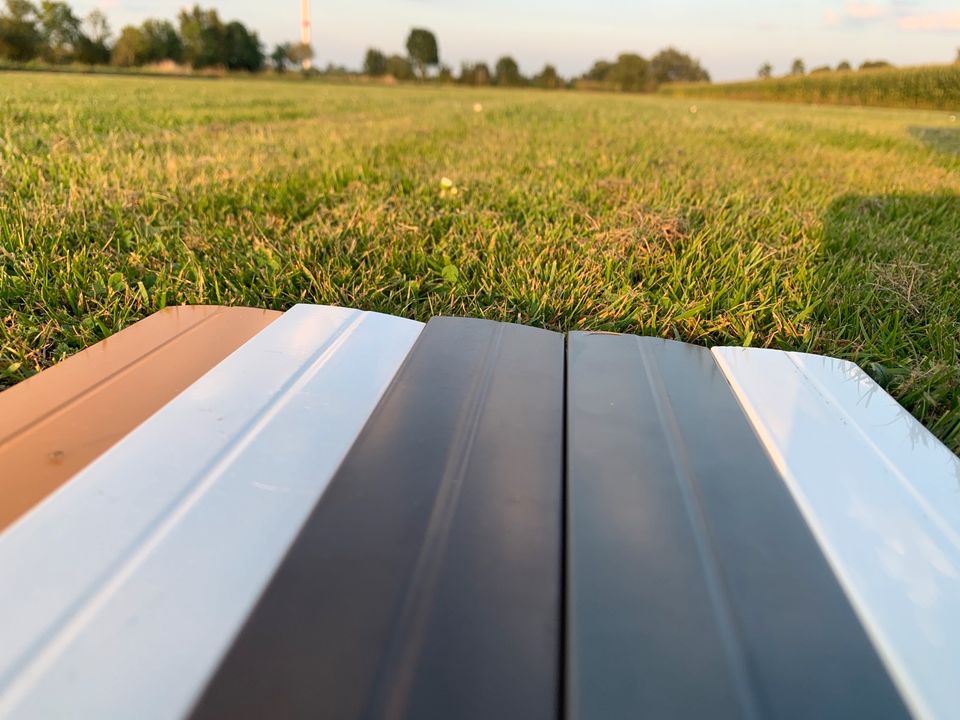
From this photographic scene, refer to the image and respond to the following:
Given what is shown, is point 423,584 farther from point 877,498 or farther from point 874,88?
point 874,88

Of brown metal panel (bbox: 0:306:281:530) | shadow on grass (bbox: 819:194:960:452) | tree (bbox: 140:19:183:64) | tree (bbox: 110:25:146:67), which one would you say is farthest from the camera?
tree (bbox: 140:19:183:64)

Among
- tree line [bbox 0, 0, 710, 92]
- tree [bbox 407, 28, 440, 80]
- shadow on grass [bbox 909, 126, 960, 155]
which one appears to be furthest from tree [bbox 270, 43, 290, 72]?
shadow on grass [bbox 909, 126, 960, 155]

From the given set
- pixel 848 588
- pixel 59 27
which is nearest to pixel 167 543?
pixel 848 588

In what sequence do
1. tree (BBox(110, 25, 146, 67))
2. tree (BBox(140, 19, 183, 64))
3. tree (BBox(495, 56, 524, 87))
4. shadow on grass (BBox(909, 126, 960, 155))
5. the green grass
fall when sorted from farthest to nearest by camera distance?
1. tree (BBox(495, 56, 524, 87))
2. tree (BBox(140, 19, 183, 64))
3. tree (BBox(110, 25, 146, 67))
4. the green grass
5. shadow on grass (BBox(909, 126, 960, 155))

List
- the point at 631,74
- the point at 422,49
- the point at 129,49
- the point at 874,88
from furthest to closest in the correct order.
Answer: the point at 422,49 → the point at 631,74 → the point at 129,49 → the point at 874,88

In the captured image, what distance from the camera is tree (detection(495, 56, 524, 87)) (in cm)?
5303

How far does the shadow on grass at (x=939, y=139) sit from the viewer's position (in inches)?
218

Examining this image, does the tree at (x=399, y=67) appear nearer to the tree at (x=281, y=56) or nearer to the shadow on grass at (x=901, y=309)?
the tree at (x=281, y=56)

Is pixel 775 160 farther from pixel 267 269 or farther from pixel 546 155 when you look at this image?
pixel 267 269

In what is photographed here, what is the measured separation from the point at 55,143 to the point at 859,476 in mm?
4025

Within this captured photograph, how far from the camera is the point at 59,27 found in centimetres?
4241

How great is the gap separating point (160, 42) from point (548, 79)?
105 feet

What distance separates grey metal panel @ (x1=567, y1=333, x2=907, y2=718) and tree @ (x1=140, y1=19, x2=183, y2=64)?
55.6 m

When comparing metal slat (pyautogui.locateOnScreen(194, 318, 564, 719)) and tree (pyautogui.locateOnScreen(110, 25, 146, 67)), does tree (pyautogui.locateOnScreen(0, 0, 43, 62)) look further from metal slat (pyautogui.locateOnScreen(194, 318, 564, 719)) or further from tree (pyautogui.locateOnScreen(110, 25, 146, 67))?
metal slat (pyautogui.locateOnScreen(194, 318, 564, 719))
